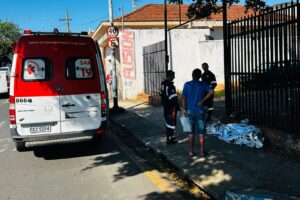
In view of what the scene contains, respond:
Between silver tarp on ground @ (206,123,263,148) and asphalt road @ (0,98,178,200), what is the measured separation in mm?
2134

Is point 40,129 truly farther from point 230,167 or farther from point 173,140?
point 230,167

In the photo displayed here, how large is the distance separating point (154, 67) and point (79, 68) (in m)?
11.0

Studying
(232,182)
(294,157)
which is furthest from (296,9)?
(232,182)

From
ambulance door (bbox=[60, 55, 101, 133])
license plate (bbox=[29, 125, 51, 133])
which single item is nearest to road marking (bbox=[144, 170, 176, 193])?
ambulance door (bbox=[60, 55, 101, 133])

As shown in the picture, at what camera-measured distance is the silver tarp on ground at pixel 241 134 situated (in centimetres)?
732

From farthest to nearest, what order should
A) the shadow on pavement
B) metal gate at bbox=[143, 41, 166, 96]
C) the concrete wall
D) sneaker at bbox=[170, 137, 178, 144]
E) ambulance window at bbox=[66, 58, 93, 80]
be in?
the concrete wall → metal gate at bbox=[143, 41, 166, 96] → sneaker at bbox=[170, 137, 178, 144] → the shadow on pavement → ambulance window at bbox=[66, 58, 93, 80]

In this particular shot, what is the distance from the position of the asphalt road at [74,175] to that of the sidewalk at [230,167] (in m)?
0.66

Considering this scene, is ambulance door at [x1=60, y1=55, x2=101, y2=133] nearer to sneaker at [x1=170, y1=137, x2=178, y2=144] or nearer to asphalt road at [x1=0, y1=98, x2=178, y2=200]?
asphalt road at [x1=0, y1=98, x2=178, y2=200]

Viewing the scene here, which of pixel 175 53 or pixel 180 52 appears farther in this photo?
pixel 180 52

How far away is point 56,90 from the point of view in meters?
7.25

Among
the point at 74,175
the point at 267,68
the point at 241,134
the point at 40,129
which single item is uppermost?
the point at 267,68

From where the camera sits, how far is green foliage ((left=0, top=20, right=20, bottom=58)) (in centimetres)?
5984

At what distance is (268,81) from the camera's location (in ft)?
24.2

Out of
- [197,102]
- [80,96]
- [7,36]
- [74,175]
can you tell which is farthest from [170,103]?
[7,36]
